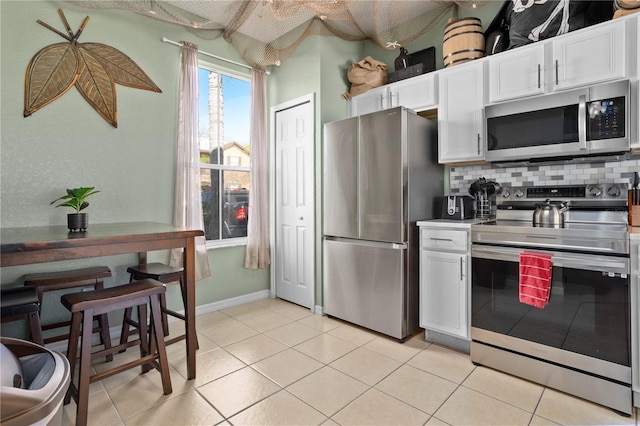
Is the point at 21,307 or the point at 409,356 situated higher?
the point at 21,307

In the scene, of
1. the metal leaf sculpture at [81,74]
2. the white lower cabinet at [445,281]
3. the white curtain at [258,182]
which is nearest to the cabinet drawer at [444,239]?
the white lower cabinet at [445,281]

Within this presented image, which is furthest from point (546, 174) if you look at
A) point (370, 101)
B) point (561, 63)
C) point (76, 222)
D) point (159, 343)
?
point (76, 222)

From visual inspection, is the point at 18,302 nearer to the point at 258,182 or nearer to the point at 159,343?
the point at 159,343

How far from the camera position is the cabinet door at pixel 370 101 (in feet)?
10.4

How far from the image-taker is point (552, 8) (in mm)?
2270

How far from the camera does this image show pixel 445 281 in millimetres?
2494

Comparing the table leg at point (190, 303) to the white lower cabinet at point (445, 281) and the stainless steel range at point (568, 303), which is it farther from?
the stainless steel range at point (568, 303)

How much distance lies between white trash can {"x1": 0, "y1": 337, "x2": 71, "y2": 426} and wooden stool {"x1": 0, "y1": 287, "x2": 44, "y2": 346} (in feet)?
2.60

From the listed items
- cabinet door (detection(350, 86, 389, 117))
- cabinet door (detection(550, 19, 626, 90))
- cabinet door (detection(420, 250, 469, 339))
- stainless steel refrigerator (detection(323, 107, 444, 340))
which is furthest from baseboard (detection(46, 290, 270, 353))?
cabinet door (detection(550, 19, 626, 90))

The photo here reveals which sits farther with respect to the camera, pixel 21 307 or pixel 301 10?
pixel 301 10

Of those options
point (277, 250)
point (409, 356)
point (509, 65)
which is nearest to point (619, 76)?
point (509, 65)

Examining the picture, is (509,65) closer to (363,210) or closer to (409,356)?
(363,210)

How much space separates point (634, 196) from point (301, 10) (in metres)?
2.36

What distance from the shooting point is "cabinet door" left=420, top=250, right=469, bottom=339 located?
240 cm
